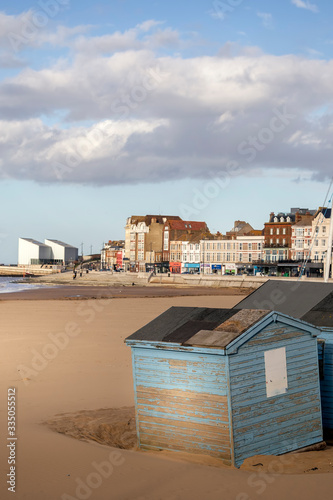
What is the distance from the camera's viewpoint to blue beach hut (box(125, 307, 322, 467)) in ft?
31.9

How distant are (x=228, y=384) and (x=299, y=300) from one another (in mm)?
4832

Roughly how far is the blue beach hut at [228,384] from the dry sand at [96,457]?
351mm

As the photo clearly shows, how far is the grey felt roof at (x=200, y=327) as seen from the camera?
393 inches

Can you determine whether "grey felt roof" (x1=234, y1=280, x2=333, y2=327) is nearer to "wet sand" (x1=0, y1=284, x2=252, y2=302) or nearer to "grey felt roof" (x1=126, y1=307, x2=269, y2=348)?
"grey felt roof" (x1=126, y1=307, x2=269, y2=348)

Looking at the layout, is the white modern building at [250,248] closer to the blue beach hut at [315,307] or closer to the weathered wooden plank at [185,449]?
the blue beach hut at [315,307]

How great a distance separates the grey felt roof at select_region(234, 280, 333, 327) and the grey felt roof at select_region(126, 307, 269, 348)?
1.93 metres

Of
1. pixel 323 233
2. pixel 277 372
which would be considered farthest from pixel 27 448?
pixel 323 233

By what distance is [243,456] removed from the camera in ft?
32.1

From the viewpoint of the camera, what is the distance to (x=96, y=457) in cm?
967

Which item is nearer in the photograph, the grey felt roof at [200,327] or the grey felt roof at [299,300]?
the grey felt roof at [200,327]

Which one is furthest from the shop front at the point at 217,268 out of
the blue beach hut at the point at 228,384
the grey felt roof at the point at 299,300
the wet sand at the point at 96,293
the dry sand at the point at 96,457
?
the blue beach hut at the point at 228,384

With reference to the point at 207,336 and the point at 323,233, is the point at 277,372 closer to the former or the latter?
the point at 207,336

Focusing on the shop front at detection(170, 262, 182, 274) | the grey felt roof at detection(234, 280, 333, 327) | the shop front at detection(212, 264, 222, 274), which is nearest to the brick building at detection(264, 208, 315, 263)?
the shop front at detection(212, 264, 222, 274)

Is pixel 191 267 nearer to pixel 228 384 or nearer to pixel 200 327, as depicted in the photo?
pixel 200 327
